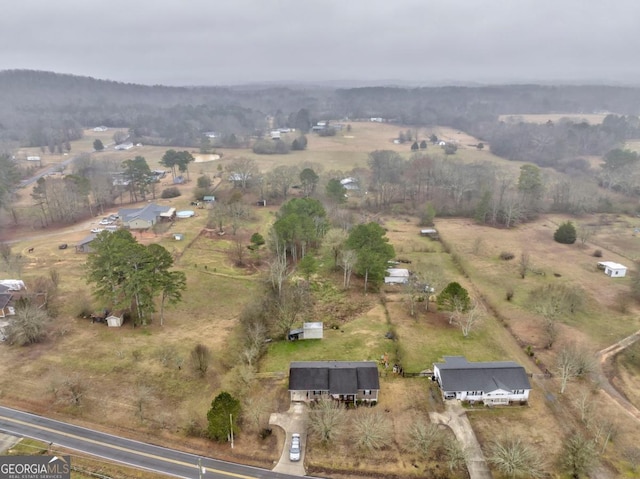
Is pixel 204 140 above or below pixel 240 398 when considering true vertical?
above

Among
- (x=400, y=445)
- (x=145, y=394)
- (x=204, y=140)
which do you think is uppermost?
(x=204, y=140)

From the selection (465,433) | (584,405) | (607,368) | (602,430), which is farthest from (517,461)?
(607,368)

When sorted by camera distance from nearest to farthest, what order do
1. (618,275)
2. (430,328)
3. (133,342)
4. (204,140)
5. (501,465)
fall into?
(501,465)
(133,342)
(430,328)
(618,275)
(204,140)

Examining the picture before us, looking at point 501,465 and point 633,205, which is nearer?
point 501,465

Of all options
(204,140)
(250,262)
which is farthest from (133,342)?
(204,140)

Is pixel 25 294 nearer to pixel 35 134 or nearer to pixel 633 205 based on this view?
pixel 633 205

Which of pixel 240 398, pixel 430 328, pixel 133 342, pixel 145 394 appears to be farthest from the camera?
pixel 430 328
